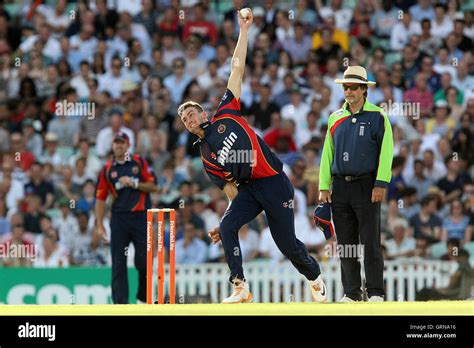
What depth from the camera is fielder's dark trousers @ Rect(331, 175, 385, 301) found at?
12.0m

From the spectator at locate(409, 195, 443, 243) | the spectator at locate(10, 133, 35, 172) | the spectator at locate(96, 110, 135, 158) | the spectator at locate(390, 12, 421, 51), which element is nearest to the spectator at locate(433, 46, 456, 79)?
the spectator at locate(390, 12, 421, 51)

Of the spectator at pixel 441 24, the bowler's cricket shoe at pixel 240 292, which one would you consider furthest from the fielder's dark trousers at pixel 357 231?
the spectator at pixel 441 24

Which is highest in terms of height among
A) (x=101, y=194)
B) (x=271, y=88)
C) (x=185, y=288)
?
(x=271, y=88)

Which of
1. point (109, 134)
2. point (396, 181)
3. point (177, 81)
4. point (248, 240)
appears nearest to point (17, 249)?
point (109, 134)

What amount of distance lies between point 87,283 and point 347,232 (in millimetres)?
5150

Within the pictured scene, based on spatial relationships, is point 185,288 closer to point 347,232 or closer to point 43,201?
point 43,201

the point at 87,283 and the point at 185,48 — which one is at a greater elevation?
the point at 185,48

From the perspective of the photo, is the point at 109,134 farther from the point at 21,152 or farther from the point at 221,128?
the point at 221,128

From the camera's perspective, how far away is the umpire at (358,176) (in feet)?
39.2

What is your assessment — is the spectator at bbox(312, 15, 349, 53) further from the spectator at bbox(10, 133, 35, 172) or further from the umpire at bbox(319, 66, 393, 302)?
the umpire at bbox(319, 66, 393, 302)

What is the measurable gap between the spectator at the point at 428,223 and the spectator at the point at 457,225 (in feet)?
0.30

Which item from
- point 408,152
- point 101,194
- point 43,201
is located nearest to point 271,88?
point 408,152

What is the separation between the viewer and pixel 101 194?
1472 cm

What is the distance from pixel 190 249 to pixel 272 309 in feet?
23.4
